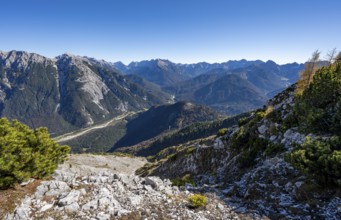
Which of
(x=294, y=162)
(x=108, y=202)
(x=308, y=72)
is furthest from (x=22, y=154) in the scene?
(x=308, y=72)

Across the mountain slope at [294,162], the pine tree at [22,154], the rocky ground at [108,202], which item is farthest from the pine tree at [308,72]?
the pine tree at [22,154]

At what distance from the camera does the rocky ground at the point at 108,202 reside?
14773 millimetres

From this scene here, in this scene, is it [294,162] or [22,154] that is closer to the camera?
[294,162]

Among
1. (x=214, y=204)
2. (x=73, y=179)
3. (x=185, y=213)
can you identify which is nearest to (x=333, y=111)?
(x=214, y=204)

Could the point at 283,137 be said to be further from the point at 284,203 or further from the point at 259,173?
the point at 284,203

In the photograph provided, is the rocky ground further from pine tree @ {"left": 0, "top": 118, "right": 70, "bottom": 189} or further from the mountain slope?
the mountain slope

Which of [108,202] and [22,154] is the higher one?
[22,154]

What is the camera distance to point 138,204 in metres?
16.3

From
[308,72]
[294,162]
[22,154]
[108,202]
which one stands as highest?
[308,72]

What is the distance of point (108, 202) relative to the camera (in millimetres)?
15914

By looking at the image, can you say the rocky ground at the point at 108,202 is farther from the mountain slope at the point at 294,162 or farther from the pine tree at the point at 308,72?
the pine tree at the point at 308,72

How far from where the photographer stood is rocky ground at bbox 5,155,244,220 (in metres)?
14.8

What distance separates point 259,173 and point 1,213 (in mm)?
18937

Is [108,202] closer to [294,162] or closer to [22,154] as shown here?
[22,154]
